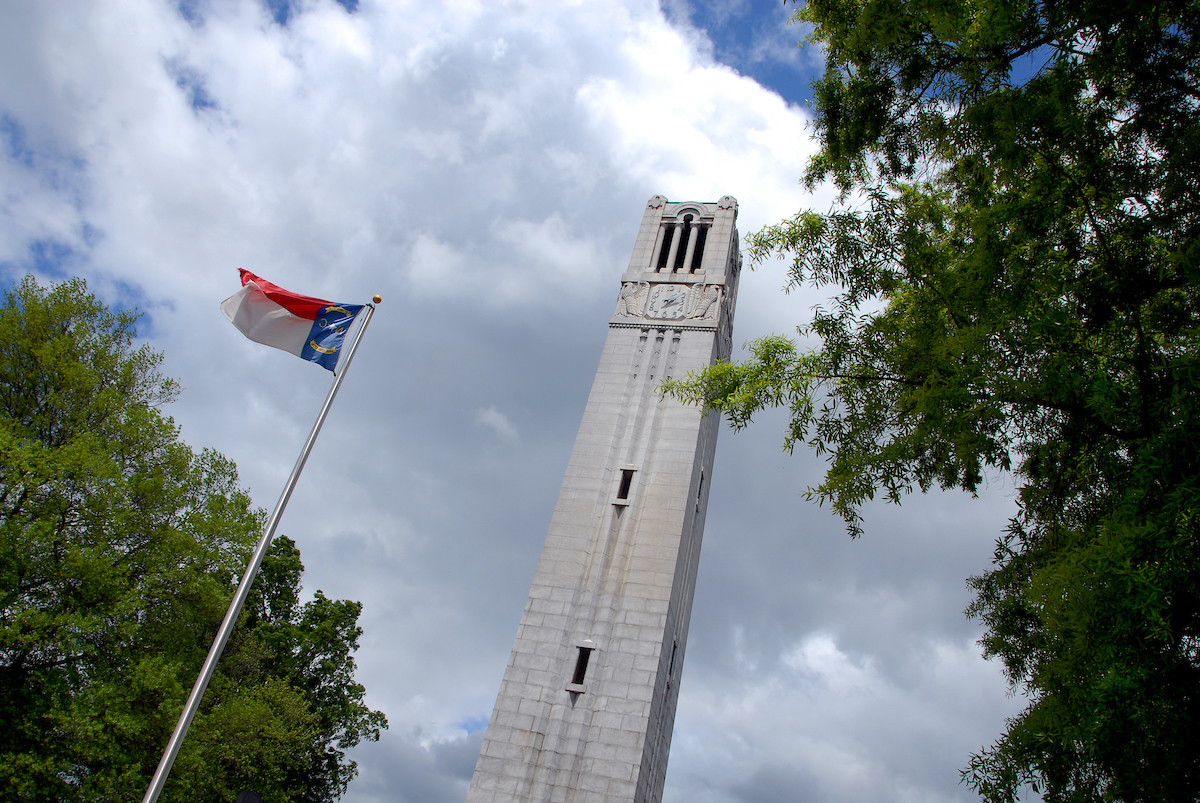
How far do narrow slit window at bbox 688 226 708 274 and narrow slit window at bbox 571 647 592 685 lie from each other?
17.2 m

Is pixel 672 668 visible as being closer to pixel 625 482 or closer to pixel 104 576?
pixel 625 482

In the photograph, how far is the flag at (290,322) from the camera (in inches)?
553

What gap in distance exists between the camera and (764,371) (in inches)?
508

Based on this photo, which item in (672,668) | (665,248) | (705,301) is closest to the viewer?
(672,668)

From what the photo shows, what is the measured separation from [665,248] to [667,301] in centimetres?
410

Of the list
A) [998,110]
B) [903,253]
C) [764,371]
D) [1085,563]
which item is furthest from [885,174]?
[1085,563]

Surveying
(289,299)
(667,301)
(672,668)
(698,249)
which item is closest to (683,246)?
(698,249)

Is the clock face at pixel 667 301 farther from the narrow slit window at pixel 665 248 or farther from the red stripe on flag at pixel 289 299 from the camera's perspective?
the red stripe on flag at pixel 289 299

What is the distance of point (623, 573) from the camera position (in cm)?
2509

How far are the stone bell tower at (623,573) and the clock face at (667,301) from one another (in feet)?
0.18

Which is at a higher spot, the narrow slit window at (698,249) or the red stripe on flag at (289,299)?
the narrow slit window at (698,249)

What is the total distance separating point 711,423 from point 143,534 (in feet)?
67.0

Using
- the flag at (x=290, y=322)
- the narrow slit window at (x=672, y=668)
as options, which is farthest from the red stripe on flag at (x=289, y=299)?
the narrow slit window at (x=672, y=668)

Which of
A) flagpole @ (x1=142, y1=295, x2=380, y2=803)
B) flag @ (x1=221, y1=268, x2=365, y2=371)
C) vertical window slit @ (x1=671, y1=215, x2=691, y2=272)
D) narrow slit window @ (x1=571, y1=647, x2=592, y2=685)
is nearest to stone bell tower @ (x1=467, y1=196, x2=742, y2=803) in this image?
narrow slit window @ (x1=571, y1=647, x2=592, y2=685)
